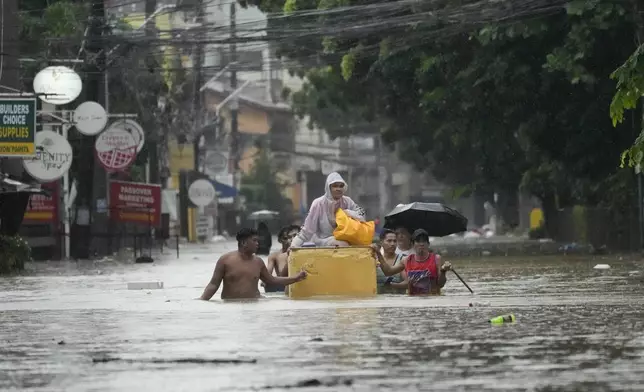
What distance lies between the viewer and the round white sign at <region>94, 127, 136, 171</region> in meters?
43.0

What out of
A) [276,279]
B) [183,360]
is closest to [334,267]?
[276,279]

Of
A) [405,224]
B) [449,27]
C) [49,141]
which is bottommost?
[405,224]

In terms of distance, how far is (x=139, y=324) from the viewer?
14.9 meters

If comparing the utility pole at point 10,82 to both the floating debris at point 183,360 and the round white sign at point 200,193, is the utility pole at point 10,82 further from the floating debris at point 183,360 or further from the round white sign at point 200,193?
the round white sign at point 200,193

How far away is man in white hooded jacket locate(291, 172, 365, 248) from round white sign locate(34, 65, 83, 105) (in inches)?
756

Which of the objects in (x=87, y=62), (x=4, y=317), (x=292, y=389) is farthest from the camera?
(x=87, y=62)

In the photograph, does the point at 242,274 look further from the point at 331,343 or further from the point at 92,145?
the point at 92,145

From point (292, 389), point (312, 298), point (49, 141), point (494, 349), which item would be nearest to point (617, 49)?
point (49, 141)

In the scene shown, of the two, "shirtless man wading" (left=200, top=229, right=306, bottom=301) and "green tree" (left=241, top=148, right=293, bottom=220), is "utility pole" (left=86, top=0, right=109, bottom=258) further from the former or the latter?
"green tree" (left=241, top=148, right=293, bottom=220)

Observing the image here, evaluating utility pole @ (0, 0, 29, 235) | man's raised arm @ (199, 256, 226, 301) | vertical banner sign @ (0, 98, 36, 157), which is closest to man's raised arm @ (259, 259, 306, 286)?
man's raised arm @ (199, 256, 226, 301)

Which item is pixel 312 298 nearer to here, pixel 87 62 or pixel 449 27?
pixel 449 27

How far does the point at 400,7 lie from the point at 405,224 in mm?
15349

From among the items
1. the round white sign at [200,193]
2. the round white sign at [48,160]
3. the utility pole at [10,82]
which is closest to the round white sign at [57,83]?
the round white sign at [48,160]

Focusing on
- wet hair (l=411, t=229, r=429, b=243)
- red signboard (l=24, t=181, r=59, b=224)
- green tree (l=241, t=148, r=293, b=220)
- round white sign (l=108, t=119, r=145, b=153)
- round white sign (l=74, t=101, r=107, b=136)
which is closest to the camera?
wet hair (l=411, t=229, r=429, b=243)
